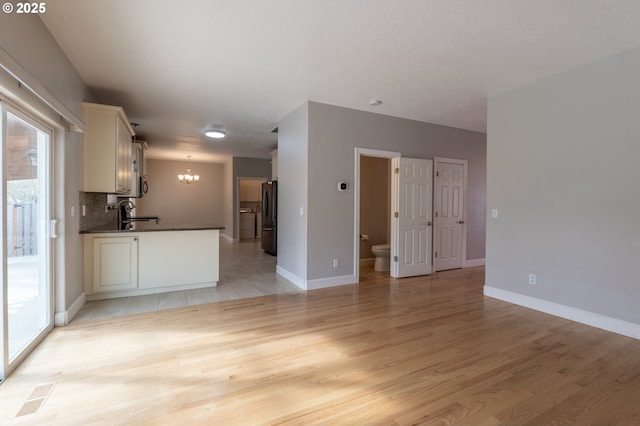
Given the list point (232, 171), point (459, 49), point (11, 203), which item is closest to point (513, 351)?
point (459, 49)

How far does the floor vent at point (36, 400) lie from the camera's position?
5.55 feet

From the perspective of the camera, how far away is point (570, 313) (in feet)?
10.4

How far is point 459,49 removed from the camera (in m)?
2.78

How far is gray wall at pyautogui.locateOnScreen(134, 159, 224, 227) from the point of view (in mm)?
9508

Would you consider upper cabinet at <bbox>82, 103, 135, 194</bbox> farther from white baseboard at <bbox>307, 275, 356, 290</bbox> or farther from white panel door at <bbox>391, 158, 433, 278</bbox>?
white panel door at <bbox>391, 158, 433, 278</bbox>

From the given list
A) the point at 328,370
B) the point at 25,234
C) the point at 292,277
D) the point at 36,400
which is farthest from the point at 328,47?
the point at 36,400

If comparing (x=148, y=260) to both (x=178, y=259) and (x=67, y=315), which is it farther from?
(x=67, y=315)

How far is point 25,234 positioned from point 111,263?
A: 1.37 metres

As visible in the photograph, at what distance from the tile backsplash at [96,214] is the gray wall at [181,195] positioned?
4607mm

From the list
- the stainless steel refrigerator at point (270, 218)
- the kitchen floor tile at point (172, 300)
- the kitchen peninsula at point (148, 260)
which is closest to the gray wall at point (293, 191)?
the kitchen peninsula at point (148, 260)

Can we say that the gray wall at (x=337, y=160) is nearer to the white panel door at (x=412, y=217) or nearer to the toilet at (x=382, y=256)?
the white panel door at (x=412, y=217)

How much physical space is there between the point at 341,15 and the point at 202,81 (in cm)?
201

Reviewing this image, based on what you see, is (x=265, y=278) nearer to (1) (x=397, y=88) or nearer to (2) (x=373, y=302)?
(2) (x=373, y=302)

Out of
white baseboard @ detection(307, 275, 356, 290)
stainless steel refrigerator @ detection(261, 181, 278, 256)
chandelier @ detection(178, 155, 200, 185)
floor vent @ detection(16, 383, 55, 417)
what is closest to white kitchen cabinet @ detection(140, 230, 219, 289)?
white baseboard @ detection(307, 275, 356, 290)
